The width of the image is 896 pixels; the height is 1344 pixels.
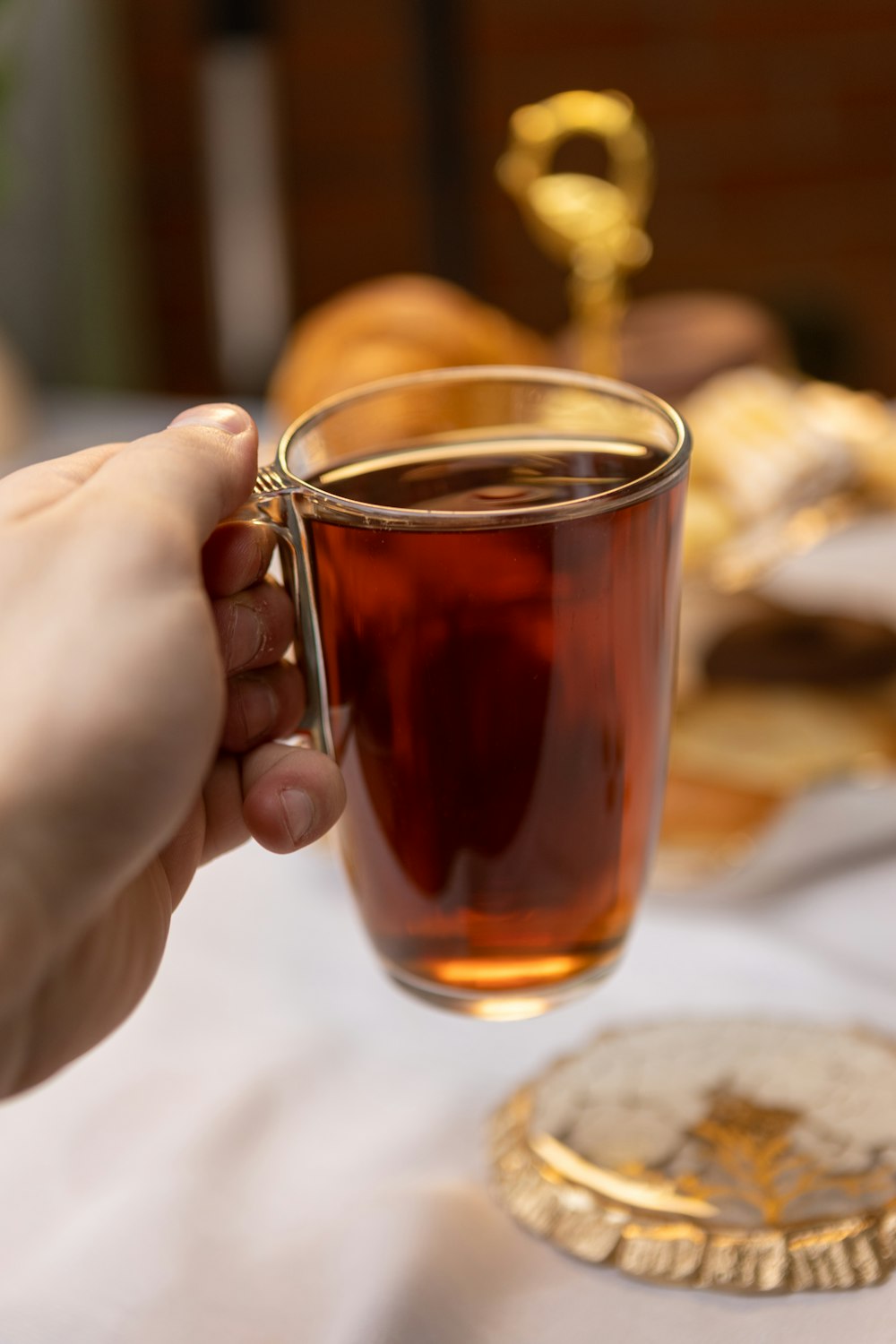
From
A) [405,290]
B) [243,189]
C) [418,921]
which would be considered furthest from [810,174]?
[418,921]

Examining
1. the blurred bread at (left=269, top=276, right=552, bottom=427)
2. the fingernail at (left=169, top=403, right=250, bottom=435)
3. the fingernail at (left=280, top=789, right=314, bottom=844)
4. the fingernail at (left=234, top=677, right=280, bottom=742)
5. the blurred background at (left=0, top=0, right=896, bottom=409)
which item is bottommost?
the blurred background at (left=0, top=0, right=896, bottom=409)

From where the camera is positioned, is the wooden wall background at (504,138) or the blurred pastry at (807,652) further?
the wooden wall background at (504,138)

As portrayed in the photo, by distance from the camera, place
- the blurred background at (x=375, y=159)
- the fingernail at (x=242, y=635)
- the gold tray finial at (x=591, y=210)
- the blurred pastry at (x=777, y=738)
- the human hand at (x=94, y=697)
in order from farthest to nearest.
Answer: the blurred background at (x=375, y=159) → the gold tray finial at (x=591, y=210) → the blurred pastry at (x=777, y=738) → the fingernail at (x=242, y=635) → the human hand at (x=94, y=697)

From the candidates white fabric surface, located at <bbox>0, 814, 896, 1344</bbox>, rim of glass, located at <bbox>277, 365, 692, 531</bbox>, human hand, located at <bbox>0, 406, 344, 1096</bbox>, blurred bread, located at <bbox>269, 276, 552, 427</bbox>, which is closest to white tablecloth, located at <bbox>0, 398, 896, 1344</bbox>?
white fabric surface, located at <bbox>0, 814, 896, 1344</bbox>

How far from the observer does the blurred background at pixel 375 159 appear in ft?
8.71

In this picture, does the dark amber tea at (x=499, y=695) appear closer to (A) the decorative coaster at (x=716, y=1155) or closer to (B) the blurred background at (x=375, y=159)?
(A) the decorative coaster at (x=716, y=1155)

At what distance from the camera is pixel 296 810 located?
41 centimetres

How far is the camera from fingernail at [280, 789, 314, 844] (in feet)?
1.36

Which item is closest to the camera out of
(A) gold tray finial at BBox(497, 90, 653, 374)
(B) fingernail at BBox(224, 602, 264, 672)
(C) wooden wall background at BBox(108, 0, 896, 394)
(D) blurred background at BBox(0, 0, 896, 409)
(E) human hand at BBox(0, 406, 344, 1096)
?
(E) human hand at BBox(0, 406, 344, 1096)

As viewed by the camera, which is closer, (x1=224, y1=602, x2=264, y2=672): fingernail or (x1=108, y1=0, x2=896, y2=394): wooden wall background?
(x1=224, y1=602, x2=264, y2=672): fingernail

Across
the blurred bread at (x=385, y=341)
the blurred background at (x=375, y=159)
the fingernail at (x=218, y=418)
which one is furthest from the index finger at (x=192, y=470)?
the blurred background at (x=375, y=159)

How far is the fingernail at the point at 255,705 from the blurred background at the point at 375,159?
2349mm

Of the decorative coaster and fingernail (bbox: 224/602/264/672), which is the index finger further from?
the decorative coaster

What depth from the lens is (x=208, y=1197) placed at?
19.3 inches
